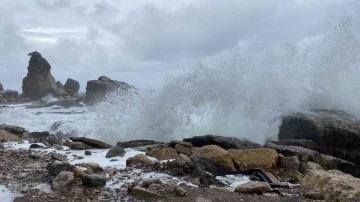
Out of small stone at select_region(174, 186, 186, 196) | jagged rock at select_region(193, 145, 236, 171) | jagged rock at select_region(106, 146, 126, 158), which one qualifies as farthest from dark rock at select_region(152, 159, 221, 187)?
jagged rock at select_region(106, 146, 126, 158)

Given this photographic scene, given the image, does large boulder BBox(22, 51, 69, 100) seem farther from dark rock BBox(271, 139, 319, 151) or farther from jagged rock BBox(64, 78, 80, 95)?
dark rock BBox(271, 139, 319, 151)

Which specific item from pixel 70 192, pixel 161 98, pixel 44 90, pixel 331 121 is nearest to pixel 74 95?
pixel 44 90

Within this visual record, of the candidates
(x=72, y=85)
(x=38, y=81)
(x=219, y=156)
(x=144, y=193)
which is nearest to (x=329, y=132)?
(x=219, y=156)

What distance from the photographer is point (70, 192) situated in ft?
15.5

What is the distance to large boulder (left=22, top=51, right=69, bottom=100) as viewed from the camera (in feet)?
143

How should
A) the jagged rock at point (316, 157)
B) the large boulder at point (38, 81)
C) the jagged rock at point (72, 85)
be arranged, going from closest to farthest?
the jagged rock at point (316, 157) < the large boulder at point (38, 81) < the jagged rock at point (72, 85)

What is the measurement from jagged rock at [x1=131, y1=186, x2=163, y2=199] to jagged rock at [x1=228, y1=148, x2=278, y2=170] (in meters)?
2.43

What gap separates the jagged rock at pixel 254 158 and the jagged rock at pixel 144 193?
243 cm

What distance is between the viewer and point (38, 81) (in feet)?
144

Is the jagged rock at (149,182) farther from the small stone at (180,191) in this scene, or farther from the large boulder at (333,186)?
the large boulder at (333,186)

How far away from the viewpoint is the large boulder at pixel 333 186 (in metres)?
5.00

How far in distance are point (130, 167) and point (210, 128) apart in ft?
18.3

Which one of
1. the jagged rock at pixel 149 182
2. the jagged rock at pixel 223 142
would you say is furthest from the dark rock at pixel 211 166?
the jagged rock at pixel 223 142

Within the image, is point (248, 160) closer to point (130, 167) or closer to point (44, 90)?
point (130, 167)
